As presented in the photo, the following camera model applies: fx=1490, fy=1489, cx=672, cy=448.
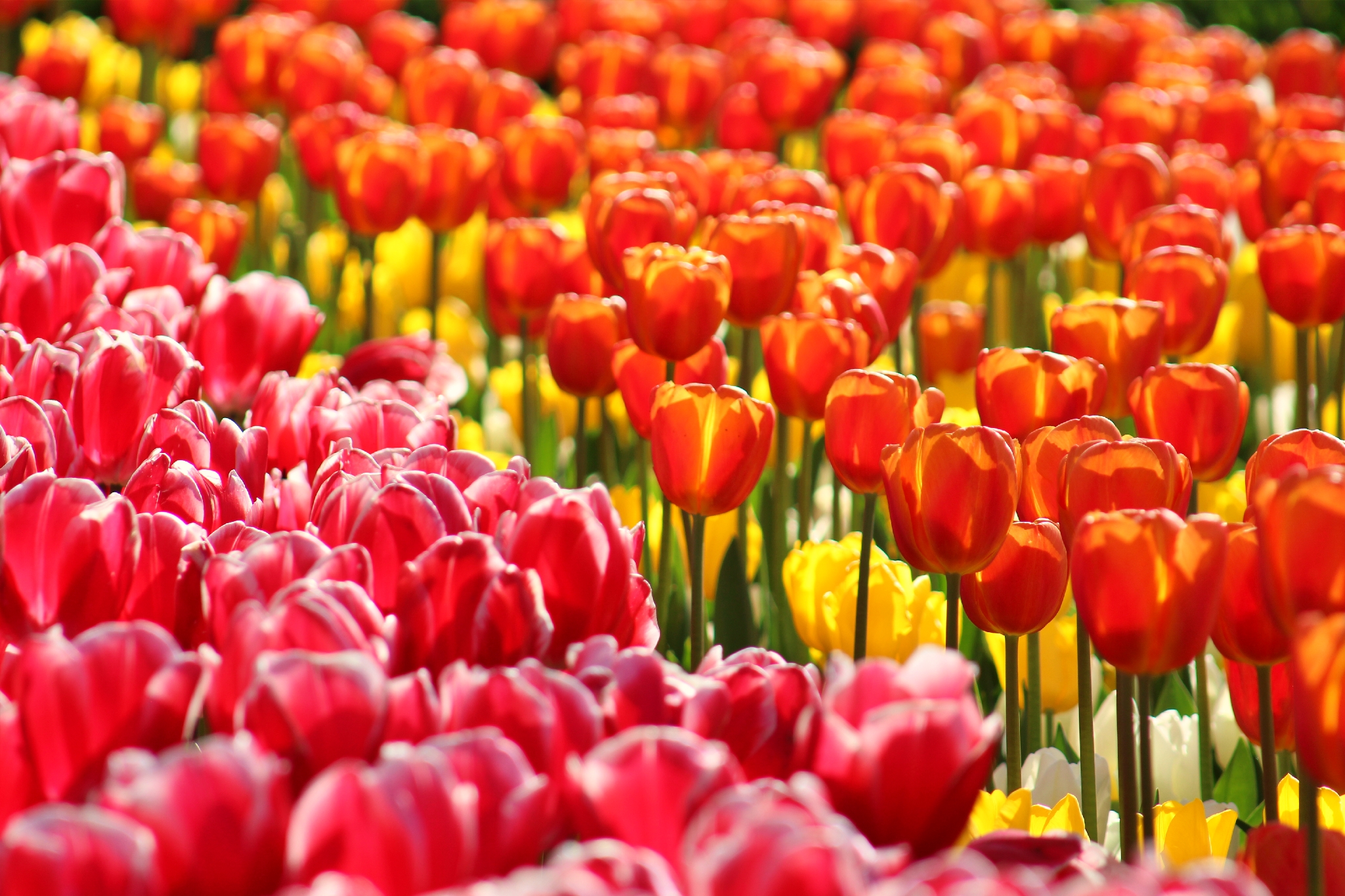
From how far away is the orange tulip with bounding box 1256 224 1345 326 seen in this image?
239cm

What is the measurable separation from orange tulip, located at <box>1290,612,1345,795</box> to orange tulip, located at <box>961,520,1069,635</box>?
1.64 feet

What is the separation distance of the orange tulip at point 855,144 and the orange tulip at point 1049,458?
1.72 meters

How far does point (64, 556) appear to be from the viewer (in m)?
1.29

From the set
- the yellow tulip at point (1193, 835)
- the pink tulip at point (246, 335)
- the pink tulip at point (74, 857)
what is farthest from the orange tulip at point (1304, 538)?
the pink tulip at point (246, 335)

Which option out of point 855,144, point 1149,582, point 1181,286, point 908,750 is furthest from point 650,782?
point 855,144

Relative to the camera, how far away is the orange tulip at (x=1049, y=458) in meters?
1.63

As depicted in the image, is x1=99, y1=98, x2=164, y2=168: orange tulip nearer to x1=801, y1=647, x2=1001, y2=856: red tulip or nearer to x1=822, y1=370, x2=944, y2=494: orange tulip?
x1=822, y1=370, x2=944, y2=494: orange tulip

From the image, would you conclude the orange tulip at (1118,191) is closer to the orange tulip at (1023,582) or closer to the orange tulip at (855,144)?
the orange tulip at (855,144)

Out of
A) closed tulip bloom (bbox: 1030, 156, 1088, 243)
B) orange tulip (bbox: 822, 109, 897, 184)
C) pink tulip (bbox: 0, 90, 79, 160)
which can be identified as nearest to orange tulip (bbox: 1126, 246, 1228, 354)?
closed tulip bloom (bbox: 1030, 156, 1088, 243)

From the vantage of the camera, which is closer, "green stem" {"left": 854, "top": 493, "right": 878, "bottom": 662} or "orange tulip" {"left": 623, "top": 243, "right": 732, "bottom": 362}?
"green stem" {"left": 854, "top": 493, "right": 878, "bottom": 662}

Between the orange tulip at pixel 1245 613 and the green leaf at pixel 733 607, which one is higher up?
the orange tulip at pixel 1245 613

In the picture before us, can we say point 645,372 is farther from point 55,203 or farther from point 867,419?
point 55,203

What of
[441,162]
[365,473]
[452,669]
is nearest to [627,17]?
[441,162]

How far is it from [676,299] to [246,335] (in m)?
0.60
